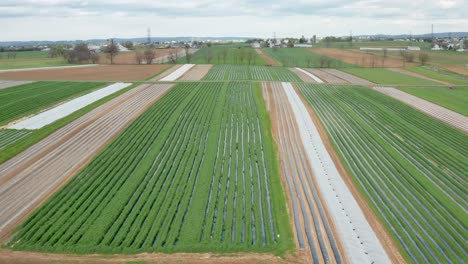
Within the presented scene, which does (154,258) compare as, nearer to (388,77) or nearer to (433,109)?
(433,109)

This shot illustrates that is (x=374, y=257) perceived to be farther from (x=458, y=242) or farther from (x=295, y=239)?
(x=458, y=242)

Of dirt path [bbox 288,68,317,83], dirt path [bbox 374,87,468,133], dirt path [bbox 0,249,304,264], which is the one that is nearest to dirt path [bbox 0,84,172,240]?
dirt path [bbox 0,249,304,264]

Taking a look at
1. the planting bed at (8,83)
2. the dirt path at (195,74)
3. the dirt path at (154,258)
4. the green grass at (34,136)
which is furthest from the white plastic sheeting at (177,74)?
the dirt path at (154,258)

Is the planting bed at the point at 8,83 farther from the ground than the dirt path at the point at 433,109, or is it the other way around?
the planting bed at the point at 8,83

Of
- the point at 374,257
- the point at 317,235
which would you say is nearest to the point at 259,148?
the point at 317,235

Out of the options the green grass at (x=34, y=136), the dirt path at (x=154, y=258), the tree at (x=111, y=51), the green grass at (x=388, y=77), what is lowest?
the dirt path at (x=154, y=258)

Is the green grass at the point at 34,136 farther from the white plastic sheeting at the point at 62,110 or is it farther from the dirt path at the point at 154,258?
the dirt path at the point at 154,258
